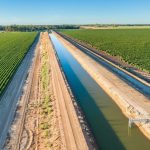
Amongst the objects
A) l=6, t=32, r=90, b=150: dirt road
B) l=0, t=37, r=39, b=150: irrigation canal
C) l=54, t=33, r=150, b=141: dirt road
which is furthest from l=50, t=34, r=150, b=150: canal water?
l=0, t=37, r=39, b=150: irrigation canal

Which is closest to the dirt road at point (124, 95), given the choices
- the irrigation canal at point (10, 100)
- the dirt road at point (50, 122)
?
the dirt road at point (50, 122)

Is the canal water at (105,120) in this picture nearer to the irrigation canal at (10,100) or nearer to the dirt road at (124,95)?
the dirt road at (124,95)

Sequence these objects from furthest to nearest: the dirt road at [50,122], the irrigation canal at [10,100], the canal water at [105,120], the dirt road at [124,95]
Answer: the dirt road at [124,95] → the irrigation canal at [10,100] → the canal water at [105,120] → the dirt road at [50,122]

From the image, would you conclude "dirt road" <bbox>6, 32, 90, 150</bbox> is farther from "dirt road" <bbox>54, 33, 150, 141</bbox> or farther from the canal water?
"dirt road" <bbox>54, 33, 150, 141</bbox>

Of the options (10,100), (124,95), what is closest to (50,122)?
(10,100)

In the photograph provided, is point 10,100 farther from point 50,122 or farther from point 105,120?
point 105,120

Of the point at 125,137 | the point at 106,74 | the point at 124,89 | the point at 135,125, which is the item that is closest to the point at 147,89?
the point at 124,89

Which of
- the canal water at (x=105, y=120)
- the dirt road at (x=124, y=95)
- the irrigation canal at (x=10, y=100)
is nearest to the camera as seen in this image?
the canal water at (x=105, y=120)

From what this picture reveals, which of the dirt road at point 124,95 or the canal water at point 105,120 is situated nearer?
the canal water at point 105,120

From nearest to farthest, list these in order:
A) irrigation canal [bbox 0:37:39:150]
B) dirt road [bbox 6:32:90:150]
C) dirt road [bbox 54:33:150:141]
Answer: dirt road [bbox 6:32:90:150] → irrigation canal [bbox 0:37:39:150] → dirt road [bbox 54:33:150:141]
